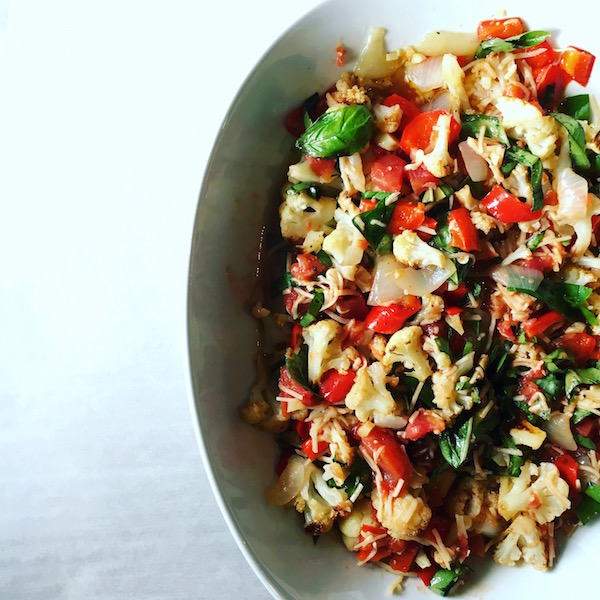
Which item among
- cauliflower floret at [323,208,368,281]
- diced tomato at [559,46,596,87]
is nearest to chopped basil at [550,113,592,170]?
diced tomato at [559,46,596,87]

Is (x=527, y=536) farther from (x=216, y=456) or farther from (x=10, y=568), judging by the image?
(x=10, y=568)

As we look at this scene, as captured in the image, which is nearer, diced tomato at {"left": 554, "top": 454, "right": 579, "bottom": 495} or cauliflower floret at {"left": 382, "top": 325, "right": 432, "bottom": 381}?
cauliflower floret at {"left": 382, "top": 325, "right": 432, "bottom": 381}

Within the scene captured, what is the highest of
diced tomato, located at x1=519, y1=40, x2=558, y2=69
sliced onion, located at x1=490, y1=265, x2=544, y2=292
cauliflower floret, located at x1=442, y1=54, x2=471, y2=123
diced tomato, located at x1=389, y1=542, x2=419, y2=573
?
diced tomato, located at x1=519, y1=40, x2=558, y2=69

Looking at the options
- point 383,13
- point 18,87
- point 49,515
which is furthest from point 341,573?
point 18,87

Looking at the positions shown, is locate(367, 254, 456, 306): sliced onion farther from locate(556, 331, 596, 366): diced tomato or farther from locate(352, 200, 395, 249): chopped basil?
locate(556, 331, 596, 366): diced tomato

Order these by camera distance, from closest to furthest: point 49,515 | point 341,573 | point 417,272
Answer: point 417,272, point 341,573, point 49,515

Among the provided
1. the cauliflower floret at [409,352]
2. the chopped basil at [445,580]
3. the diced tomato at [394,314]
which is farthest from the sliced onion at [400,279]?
the chopped basil at [445,580]
